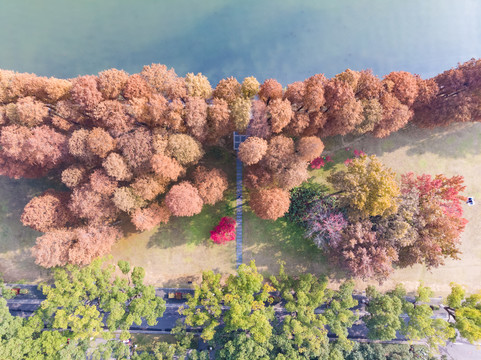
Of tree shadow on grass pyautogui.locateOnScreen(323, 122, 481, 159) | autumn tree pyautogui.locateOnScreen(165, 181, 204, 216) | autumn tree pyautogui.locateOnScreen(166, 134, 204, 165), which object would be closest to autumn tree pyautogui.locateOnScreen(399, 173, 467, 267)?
tree shadow on grass pyautogui.locateOnScreen(323, 122, 481, 159)

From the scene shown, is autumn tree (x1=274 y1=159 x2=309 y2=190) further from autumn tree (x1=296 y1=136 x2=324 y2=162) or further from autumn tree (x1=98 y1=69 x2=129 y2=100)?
autumn tree (x1=98 y1=69 x2=129 y2=100)

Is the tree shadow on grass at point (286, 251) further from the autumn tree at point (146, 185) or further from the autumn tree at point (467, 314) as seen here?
the autumn tree at point (146, 185)

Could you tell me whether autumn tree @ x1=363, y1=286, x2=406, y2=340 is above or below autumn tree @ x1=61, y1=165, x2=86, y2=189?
below

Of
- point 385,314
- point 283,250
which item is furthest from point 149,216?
point 385,314

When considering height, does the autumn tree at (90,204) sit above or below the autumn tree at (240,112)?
A: below

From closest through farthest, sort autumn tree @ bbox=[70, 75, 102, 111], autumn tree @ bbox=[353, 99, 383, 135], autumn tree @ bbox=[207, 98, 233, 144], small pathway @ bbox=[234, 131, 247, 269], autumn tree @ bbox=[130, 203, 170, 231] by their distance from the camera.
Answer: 1. autumn tree @ bbox=[70, 75, 102, 111]
2. autumn tree @ bbox=[207, 98, 233, 144]
3. autumn tree @ bbox=[353, 99, 383, 135]
4. autumn tree @ bbox=[130, 203, 170, 231]
5. small pathway @ bbox=[234, 131, 247, 269]

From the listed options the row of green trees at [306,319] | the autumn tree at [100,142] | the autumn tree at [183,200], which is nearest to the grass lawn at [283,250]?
the row of green trees at [306,319]
